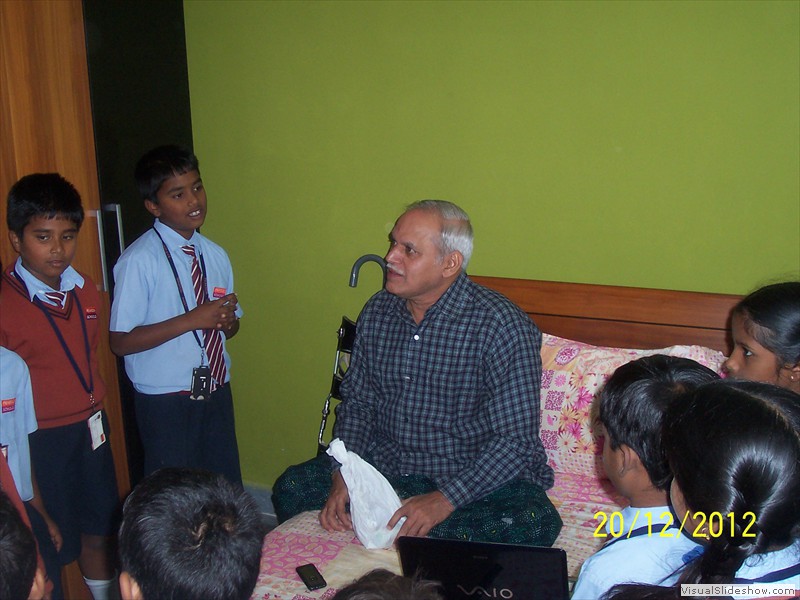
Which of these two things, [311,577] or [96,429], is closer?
[311,577]

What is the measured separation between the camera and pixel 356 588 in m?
1.00

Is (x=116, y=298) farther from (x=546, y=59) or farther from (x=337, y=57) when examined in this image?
(x=546, y=59)

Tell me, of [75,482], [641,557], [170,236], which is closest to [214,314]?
[170,236]

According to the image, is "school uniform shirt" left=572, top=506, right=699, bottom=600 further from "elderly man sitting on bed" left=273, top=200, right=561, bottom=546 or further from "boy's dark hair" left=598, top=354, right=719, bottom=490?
"elderly man sitting on bed" left=273, top=200, right=561, bottom=546

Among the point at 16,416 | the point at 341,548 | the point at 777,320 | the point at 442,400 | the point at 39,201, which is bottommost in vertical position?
the point at 341,548

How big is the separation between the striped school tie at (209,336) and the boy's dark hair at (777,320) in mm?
1768

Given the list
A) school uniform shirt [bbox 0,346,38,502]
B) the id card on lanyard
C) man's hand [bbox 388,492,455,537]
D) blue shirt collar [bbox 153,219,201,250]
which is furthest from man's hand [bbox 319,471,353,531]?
blue shirt collar [bbox 153,219,201,250]

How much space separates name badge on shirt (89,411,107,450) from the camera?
246cm

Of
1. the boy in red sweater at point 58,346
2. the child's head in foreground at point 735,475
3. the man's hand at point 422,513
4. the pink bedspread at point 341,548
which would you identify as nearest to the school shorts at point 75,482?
the boy in red sweater at point 58,346

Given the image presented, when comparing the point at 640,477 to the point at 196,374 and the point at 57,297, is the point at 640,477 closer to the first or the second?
the point at 196,374

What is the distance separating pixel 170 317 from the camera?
2713 millimetres

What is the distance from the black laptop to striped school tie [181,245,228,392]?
1.29 metres

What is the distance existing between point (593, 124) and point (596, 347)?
0.79m

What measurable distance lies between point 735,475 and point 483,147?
2007 millimetres
